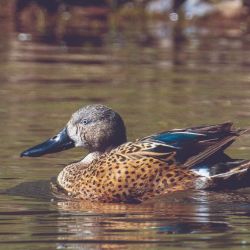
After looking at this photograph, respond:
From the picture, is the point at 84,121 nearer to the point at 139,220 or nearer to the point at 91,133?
the point at 91,133

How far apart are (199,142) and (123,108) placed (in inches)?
175

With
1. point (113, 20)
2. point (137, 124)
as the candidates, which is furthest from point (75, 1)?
point (137, 124)

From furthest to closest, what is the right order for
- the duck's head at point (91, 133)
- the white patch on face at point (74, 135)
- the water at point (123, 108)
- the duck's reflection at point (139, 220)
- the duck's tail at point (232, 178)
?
the white patch on face at point (74, 135) → the duck's head at point (91, 133) → the duck's tail at point (232, 178) → the water at point (123, 108) → the duck's reflection at point (139, 220)

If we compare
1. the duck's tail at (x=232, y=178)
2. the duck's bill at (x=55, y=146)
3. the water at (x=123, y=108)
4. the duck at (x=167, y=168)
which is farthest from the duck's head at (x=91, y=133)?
the duck's tail at (x=232, y=178)

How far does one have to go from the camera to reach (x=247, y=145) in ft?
39.8

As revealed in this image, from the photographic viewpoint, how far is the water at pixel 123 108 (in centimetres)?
843

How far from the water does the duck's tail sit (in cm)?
9

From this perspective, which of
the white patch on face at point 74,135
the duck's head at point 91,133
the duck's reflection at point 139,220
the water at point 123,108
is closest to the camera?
the duck's reflection at point 139,220

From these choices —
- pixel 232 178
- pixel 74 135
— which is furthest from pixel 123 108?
pixel 232 178

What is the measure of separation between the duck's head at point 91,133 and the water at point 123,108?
245 millimetres

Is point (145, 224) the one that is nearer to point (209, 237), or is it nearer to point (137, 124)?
point (209, 237)

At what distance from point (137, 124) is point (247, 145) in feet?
4.68

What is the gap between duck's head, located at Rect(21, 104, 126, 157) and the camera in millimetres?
10703

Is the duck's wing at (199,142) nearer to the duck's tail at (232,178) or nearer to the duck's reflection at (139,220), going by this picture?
the duck's tail at (232,178)
